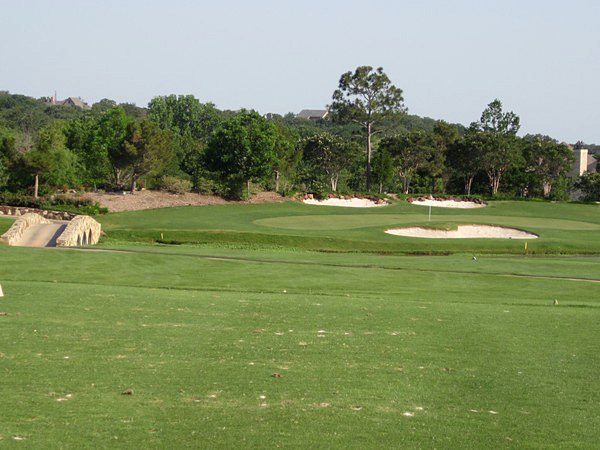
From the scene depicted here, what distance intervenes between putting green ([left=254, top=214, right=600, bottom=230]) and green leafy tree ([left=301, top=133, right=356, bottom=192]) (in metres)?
29.4

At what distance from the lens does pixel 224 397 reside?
11188mm

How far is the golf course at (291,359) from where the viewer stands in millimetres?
9891

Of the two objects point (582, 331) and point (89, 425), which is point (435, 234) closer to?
point (582, 331)

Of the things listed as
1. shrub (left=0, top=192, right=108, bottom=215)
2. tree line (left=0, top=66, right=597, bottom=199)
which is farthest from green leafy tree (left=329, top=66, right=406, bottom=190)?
shrub (left=0, top=192, right=108, bottom=215)

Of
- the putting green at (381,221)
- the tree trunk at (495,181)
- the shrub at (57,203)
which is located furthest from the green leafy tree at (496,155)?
the shrub at (57,203)

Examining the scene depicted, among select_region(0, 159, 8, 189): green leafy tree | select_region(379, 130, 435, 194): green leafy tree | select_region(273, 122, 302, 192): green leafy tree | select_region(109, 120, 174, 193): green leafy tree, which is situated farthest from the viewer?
select_region(379, 130, 435, 194): green leafy tree

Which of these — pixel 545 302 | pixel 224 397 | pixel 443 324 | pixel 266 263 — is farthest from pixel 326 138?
pixel 224 397

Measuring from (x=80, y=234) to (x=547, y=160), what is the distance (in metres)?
83.9

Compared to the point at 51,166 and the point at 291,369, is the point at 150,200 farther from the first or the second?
the point at 291,369

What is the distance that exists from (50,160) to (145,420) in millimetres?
62124

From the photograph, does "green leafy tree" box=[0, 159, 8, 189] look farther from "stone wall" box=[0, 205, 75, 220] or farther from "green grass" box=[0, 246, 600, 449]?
"green grass" box=[0, 246, 600, 449]

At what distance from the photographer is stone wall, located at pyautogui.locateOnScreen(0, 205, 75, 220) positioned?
2457 inches

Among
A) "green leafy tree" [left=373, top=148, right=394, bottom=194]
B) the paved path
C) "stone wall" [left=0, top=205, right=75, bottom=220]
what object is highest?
"green leafy tree" [left=373, top=148, right=394, bottom=194]

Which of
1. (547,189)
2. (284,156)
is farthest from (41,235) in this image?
(547,189)
